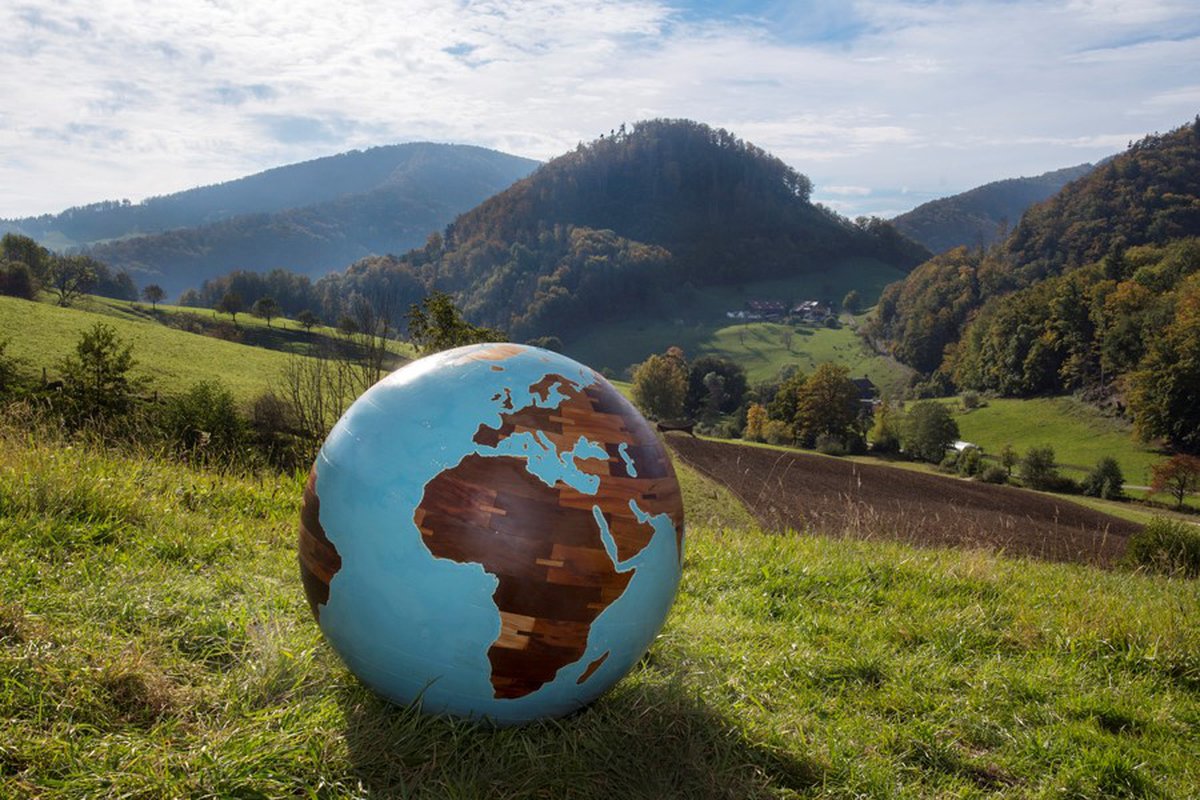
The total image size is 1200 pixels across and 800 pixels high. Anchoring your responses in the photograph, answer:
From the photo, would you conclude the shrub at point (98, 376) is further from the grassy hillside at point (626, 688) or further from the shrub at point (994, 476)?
the shrub at point (994, 476)

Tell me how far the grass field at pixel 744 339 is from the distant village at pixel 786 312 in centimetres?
385

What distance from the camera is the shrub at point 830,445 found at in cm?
6975

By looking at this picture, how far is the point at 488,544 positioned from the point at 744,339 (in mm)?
136536

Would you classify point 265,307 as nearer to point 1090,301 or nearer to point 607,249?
point 607,249

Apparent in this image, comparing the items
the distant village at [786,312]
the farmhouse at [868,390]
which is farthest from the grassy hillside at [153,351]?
the distant village at [786,312]

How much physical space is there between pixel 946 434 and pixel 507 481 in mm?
75406

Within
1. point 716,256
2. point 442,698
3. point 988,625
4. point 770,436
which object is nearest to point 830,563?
point 988,625

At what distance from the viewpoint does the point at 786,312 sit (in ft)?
516

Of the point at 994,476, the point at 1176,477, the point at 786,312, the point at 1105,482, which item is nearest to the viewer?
the point at 1176,477

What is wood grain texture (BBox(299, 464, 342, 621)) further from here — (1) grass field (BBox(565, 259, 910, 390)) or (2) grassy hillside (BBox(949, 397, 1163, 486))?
(1) grass field (BBox(565, 259, 910, 390))

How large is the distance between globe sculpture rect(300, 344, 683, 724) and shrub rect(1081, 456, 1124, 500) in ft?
216

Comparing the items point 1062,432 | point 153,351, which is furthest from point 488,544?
point 1062,432

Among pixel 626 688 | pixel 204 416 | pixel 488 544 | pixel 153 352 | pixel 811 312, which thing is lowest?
pixel 204 416

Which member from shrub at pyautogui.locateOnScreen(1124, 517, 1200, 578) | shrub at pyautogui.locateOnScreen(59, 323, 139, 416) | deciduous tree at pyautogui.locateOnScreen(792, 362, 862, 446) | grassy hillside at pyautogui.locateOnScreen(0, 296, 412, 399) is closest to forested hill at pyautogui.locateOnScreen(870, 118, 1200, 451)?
deciduous tree at pyautogui.locateOnScreen(792, 362, 862, 446)
